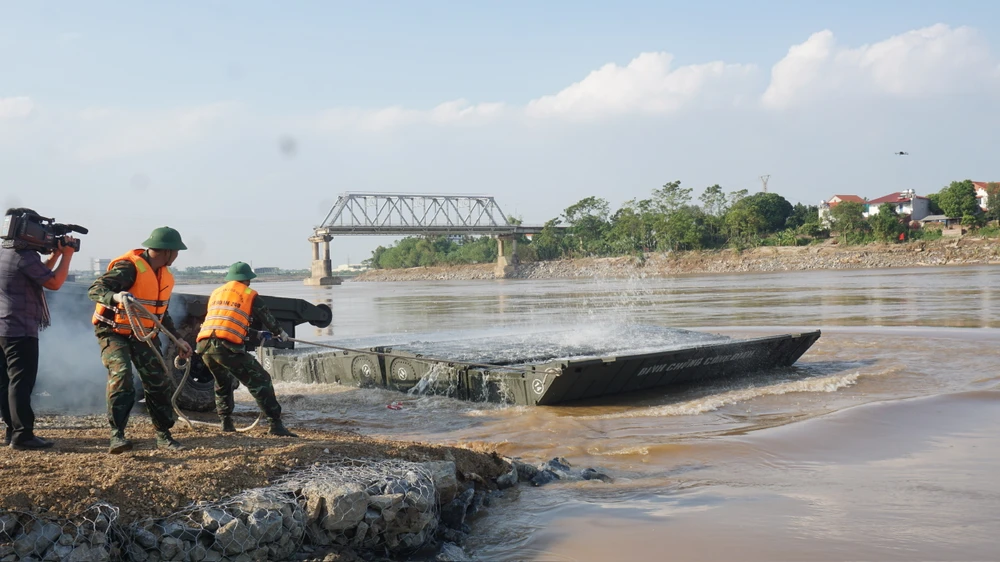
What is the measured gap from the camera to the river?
18.1 ft

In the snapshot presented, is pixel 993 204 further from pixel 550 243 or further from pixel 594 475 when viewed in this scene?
pixel 594 475

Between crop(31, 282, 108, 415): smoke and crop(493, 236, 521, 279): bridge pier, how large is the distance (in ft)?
311

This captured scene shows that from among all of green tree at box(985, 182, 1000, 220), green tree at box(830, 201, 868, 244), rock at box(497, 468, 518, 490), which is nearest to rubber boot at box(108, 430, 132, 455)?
rock at box(497, 468, 518, 490)

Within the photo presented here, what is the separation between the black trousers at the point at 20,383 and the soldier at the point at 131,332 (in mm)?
464

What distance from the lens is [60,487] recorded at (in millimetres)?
4543

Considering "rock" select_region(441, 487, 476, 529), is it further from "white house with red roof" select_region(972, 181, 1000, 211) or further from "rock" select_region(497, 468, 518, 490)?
"white house with red roof" select_region(972, 181, 1000, 211)

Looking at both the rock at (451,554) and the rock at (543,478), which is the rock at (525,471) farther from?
the rock at (451,554)

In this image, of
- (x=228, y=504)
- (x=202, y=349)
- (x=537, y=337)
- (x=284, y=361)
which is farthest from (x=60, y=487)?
(x=537, y=337)

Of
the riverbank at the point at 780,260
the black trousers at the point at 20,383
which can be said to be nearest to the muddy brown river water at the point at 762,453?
the black trousers at the point at 20,383

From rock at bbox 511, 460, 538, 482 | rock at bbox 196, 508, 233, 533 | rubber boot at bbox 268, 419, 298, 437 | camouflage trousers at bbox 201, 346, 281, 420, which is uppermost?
camouflage trousers at bbox 201, 346, 281, 420

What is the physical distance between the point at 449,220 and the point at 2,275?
120m

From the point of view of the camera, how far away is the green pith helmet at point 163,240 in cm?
603

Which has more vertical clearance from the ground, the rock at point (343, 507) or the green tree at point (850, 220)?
the green tree at point (850, 220)

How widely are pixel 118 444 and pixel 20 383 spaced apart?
2.70 feet
